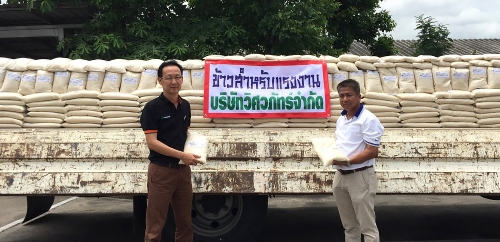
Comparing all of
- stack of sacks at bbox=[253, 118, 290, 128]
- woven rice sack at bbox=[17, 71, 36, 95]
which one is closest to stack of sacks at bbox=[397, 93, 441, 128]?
stack of sacks at bbox=[253, 118, 290, 128]

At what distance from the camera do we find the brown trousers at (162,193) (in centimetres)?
309

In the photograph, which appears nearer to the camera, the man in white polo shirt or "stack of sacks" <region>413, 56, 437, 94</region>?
the man in white polo shirt

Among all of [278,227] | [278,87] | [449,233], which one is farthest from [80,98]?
[449,233]

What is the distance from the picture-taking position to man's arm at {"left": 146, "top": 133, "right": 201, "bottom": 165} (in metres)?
2.98

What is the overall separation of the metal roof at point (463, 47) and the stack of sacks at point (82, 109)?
43.1 ft

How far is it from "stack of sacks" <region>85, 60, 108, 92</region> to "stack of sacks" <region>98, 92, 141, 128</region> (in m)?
0.17

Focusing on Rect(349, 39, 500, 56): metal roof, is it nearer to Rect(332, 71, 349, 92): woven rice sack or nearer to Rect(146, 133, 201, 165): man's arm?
Rect(332, 71, 349, 92): woven rice sack

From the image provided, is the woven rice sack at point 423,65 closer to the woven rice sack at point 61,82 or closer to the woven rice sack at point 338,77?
the woven rice sack at point 338,77

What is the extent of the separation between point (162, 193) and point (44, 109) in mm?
1661

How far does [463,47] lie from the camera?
719 inches

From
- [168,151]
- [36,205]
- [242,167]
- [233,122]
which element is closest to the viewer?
[168,151]

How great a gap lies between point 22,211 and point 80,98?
134 inches

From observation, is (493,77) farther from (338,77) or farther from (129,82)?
(129,82)

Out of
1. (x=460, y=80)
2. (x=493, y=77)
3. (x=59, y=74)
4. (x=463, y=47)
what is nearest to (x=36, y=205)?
(x=59, y=74)
